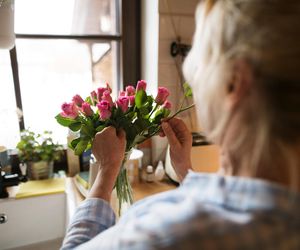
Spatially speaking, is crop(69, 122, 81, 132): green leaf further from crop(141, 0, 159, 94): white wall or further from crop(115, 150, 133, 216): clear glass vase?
crop(141, 0, 159, 94): white wall

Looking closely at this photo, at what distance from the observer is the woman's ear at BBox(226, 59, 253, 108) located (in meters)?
0.35

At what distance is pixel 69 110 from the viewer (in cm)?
66

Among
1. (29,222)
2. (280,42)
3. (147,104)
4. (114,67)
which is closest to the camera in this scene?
(280,42)

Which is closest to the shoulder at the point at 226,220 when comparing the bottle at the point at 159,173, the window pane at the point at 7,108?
the bottle at the point at 159,173

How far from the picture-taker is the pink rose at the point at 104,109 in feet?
2.10

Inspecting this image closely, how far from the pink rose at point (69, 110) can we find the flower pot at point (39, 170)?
0.70m

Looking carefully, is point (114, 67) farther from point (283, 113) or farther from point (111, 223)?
point (283, 113)

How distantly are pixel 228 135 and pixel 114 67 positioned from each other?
114 cm

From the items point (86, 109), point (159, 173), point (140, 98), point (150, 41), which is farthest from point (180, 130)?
point (150, 41)

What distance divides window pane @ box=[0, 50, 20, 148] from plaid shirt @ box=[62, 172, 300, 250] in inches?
41.9

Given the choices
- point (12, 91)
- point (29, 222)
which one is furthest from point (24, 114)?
Result: point (29, 222)

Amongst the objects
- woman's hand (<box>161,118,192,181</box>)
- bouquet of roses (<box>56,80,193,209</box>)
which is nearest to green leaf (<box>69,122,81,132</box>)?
bouquet of roses (<box>56,80,193,209</box>)

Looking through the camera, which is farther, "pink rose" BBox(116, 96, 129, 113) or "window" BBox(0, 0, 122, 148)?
"window" BBox(0, 0, 122, 148)

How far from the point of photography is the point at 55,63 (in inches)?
52.8
